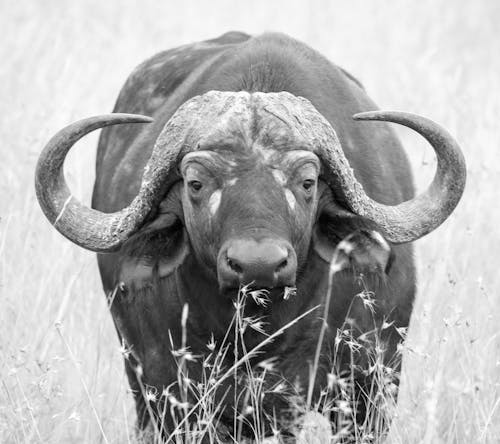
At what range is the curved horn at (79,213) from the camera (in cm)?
426

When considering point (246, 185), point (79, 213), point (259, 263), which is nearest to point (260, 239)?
point (259, 263)

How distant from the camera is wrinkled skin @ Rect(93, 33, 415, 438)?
392 cm

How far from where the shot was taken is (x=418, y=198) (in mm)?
4398

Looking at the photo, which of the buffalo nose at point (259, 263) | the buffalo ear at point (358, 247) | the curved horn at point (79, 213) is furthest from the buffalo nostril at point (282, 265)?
the curved horn at point (79, 213)

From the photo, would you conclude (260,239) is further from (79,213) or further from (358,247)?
(79,213)

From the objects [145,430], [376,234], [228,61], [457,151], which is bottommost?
[145,430]

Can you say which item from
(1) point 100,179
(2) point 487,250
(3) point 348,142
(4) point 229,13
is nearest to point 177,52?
(1) point 100,179

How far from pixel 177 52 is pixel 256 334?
2.12 metres

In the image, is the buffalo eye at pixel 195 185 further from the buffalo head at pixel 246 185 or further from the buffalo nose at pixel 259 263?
the buffalo nose at pixel 259 263

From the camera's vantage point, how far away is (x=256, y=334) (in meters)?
4.41

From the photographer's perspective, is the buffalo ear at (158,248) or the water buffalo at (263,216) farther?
the buffalo ear at (158,248)

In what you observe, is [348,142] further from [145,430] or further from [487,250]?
[487,250]

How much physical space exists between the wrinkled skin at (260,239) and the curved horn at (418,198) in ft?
0.22

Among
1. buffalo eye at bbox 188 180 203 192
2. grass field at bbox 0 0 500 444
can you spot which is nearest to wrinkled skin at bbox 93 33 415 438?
buffalo eye at bbox 188 180 203 192
